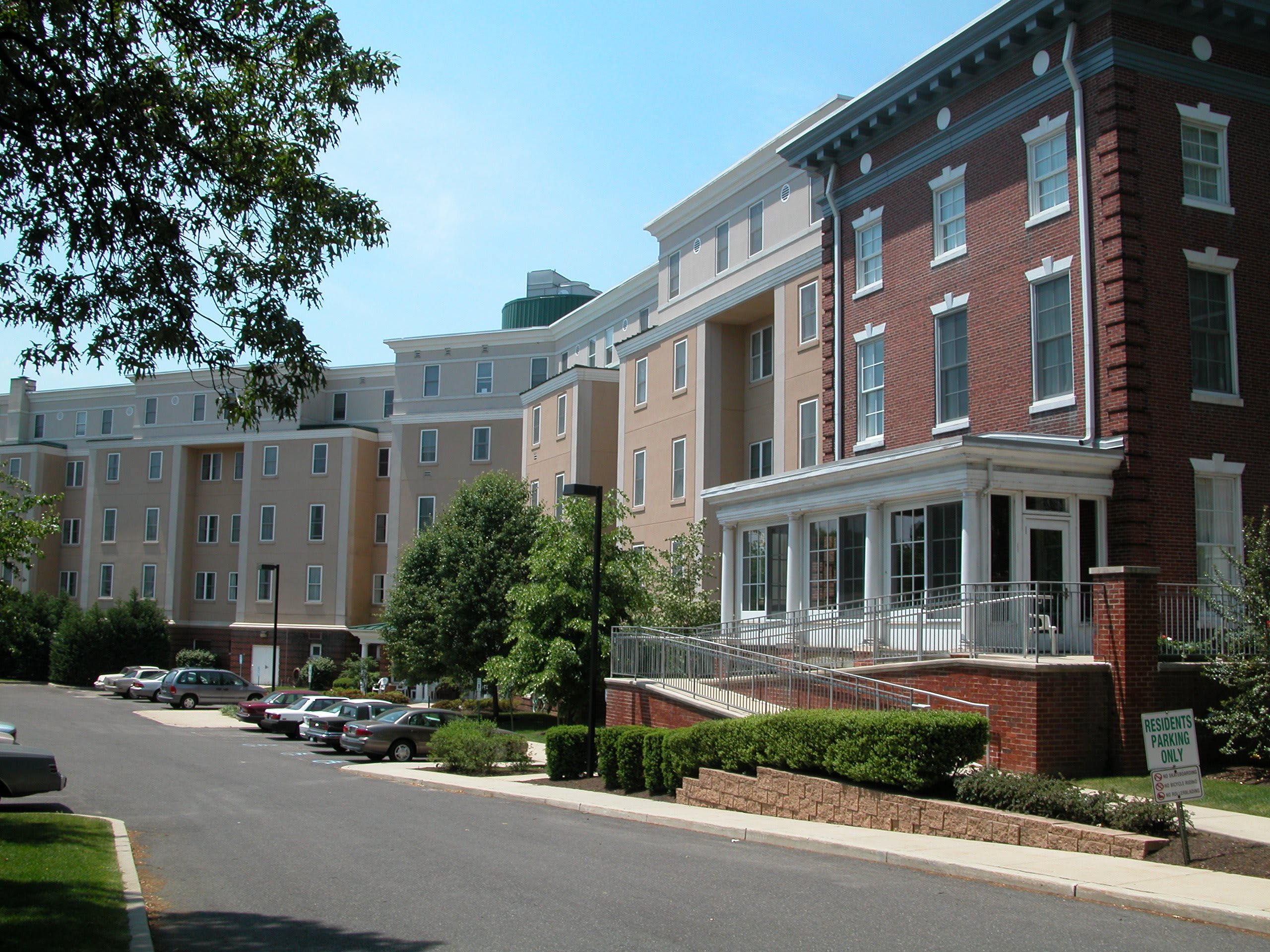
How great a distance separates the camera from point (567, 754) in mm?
24422

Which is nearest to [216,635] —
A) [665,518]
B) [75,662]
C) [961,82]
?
[75,662]

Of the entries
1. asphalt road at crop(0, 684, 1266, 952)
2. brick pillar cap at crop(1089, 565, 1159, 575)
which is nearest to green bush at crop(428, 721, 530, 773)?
asphalt road at crop(0, 684, 1266, 952)

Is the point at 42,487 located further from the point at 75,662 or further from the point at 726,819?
the point at 726,819

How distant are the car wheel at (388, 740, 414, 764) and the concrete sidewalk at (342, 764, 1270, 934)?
13.9m

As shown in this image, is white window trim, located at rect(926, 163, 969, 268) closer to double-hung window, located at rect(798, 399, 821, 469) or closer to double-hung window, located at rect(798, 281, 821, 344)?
double-hung window, located at rect(798, 281, 821, 344)

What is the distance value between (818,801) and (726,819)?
138 centimetres

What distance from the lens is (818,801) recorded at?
54.3ft

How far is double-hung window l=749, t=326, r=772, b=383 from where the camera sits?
121 ft

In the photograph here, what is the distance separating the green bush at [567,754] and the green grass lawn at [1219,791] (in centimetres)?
1072

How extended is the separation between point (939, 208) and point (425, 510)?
41.2 metres

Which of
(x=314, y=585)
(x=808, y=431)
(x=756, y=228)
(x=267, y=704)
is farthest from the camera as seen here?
(x=314, y=585)

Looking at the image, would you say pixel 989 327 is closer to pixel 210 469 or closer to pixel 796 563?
pixel 796 563

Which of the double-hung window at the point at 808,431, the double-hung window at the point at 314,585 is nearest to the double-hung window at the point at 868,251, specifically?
the double-hung window at the point at 808,431

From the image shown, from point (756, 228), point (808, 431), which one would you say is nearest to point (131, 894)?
point (808, 431)
